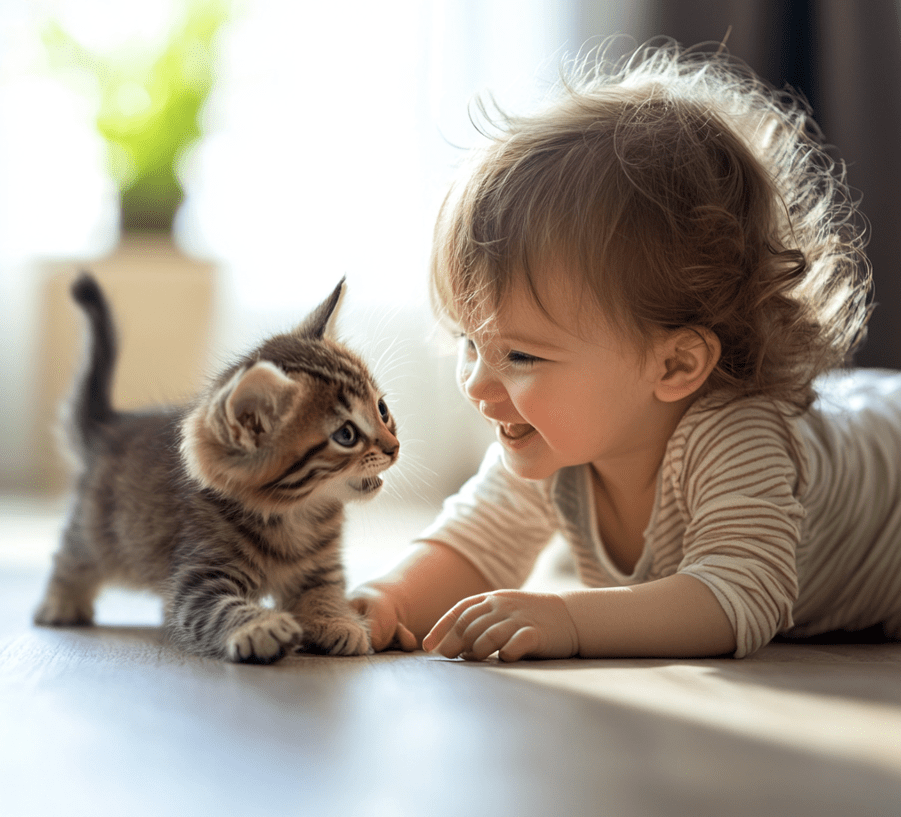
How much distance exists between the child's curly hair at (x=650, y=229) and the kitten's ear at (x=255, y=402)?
28cm

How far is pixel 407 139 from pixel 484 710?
2.33 meters

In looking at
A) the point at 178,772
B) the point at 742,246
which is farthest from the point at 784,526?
the point at 178,772

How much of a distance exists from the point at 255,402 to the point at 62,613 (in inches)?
20.0

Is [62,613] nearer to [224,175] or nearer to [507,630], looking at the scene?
[507,630]

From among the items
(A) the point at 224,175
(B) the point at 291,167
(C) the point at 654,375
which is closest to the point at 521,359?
(C) the point at 654,375

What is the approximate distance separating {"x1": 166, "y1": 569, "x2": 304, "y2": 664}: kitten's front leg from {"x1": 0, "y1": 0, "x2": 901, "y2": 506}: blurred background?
5.25ft

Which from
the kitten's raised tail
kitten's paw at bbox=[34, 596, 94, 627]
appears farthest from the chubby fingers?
the kitten's raised tail

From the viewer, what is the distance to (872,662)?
0.92 m

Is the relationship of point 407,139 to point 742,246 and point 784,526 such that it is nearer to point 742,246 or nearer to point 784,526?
point 742,246

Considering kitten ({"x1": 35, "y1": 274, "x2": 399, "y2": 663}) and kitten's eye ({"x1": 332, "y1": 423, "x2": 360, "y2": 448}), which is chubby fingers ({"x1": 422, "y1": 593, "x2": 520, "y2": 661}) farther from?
kitten's eye ({"x1": 332, "y1": 423, "x2": 360, "y2": 448})

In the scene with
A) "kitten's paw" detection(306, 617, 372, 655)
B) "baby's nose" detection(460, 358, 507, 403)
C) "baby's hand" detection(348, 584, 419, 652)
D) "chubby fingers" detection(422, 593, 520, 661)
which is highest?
"baby's nose" detection(460, 358, 507, 403)

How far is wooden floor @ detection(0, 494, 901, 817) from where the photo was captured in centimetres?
50

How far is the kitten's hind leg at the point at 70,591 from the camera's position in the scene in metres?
1.15

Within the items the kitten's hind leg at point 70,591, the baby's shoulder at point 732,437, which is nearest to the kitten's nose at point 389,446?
the baby's shoulder at point 732,437
